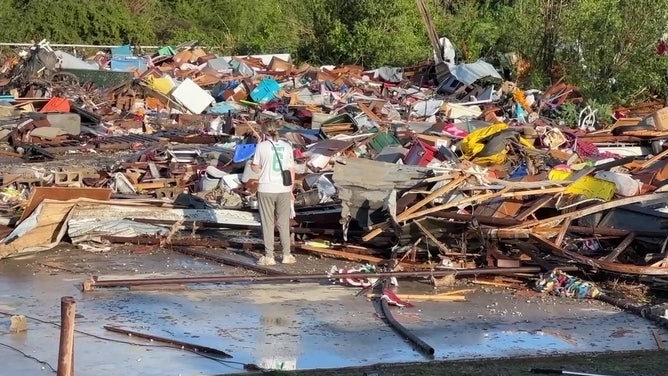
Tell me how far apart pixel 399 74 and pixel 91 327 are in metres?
24.4

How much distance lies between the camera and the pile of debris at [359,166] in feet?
33.9

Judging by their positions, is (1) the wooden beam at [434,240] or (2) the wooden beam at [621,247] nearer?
(2) the wooden beam at [621,247]

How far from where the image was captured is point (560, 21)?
27.5 metres

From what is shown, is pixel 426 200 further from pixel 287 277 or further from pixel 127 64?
pixel 127 64

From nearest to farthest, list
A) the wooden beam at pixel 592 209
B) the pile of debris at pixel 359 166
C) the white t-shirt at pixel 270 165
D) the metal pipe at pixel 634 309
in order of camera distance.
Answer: the metal pipe at pixel 634 309
the wooden beam at pixel 592 209
the pile of debris at pixel 359 166
the white t-shirt at pixel 270 165

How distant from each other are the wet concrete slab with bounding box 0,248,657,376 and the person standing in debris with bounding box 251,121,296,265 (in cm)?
108

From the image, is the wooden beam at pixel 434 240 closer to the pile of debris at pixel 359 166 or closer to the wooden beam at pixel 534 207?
the pile of debris at pixel 359 166

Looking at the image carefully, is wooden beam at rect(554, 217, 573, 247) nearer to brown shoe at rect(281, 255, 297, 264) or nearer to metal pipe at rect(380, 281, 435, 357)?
metal pipe at rect(380, 281, 435, 357)

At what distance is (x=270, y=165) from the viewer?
10.8 metres

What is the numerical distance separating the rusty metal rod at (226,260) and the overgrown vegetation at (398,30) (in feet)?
48.2

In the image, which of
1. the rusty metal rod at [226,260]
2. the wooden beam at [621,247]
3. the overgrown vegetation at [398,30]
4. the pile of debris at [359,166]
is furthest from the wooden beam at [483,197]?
the overgrown vegetation at [398,30]

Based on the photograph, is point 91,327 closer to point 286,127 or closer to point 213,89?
point 286,127

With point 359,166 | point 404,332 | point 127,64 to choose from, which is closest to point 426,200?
point 359,166

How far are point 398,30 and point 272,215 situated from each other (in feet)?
84.5
